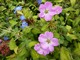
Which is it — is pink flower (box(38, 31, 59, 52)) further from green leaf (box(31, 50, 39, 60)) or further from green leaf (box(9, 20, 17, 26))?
green leaf (box(9, 20, 17, 26))

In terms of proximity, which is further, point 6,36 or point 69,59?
point 6,36

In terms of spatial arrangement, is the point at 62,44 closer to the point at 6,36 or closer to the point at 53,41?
the point at 53,41

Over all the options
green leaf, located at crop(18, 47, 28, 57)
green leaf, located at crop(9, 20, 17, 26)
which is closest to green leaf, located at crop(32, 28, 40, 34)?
green leaf, located at crop(18, 47, 28, 57)

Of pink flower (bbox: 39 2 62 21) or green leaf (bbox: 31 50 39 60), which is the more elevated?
pink flower (bbox: 39 2 62 21)

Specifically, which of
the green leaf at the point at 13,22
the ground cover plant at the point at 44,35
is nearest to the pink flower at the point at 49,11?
the ground cover plant at the point at 44,35

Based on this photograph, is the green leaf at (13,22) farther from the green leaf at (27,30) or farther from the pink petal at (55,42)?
the pink petal at (55,42)

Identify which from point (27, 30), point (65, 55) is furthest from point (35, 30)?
point (65, 55)

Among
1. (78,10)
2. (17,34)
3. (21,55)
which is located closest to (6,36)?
(17,34)
